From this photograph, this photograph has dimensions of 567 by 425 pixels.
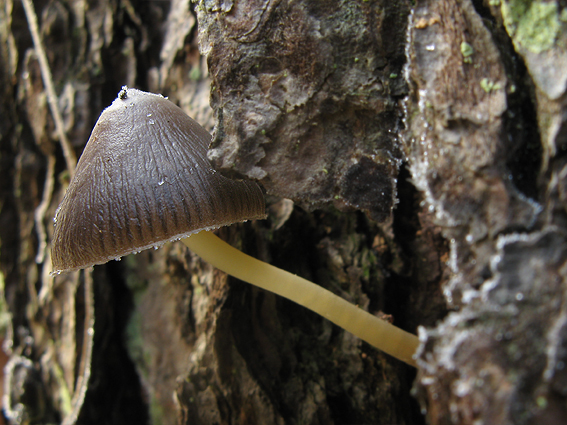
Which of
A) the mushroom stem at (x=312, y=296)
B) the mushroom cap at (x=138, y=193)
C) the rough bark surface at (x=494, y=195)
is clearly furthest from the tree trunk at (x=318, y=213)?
the mushroom stem at (x=312, y=296)

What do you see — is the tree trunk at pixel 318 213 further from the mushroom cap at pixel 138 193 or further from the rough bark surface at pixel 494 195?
the mushroom cap at pixel 138 193

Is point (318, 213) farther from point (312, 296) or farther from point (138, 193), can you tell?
point (138, 193)

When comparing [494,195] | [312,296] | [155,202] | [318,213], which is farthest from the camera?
[318,213]

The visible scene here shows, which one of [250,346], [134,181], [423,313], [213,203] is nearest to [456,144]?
[213,203]

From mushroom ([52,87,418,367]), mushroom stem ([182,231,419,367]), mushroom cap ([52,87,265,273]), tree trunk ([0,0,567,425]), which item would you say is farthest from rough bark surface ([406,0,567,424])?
mushroom cap ([52,87,265,273])

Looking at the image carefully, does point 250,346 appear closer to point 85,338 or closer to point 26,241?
point 85,338

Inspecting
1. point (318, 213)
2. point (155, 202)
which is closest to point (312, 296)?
point (318, 213)
